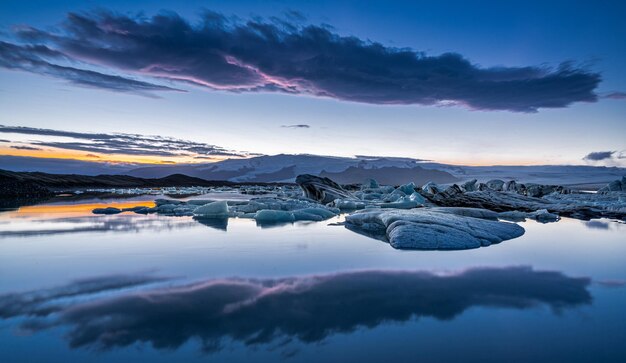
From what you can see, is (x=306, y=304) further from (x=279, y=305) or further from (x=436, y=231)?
(x=436, y=231)

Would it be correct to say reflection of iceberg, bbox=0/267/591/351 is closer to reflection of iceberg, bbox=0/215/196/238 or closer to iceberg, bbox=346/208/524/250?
iceberg, bbox=346/208/524/250

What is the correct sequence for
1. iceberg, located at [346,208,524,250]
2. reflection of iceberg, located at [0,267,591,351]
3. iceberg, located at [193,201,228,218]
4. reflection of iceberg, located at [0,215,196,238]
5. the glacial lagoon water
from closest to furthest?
the glacial lagoon water
reflection of iceberg, located at [0,267,591,351]
iceberg, located at [346,208,524,250]
reflection of iceberg, located at [0,215,196,238]
iceberg, located at [193,201,228,218]

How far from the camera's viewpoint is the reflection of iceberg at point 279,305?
2.70 meters

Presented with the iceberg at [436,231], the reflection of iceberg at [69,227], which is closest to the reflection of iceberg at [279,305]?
the iceberg at [436,231]

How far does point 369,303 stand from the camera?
3.37m

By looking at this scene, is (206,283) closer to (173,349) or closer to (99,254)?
(173,349)

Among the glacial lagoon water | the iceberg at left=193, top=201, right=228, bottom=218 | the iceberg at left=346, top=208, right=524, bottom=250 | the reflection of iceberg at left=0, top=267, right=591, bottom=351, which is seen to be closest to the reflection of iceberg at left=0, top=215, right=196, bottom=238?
the glacial lagoon water

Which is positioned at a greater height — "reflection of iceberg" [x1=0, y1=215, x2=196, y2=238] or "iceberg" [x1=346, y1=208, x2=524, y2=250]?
"iceberg" [x1=346, y1=208, x2=524, y2=250]

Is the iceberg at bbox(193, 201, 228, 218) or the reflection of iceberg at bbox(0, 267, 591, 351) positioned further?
the iceberg at bbox(193, 201, 228, 218)

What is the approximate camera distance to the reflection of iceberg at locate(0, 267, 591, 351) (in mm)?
2701

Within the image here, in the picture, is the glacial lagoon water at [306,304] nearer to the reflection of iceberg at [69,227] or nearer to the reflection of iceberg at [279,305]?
the reflection of iceberg at [279,305]

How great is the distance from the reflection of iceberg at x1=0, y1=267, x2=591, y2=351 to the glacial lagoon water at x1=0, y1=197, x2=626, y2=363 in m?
0.02

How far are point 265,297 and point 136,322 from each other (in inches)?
44.1

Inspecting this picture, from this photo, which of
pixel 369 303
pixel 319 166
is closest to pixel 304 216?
pixel 369 303
